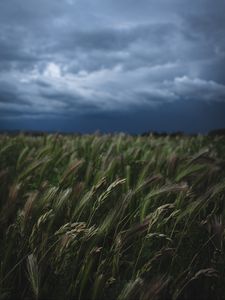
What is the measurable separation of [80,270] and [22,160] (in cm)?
241

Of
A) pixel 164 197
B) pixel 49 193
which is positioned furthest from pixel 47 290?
pixel 164 197

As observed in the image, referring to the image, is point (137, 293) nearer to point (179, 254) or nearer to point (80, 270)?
point (80, 270)

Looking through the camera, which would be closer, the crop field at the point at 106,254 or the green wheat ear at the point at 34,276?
the green wheat ear at the point at 34,276

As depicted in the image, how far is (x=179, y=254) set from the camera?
1.85m

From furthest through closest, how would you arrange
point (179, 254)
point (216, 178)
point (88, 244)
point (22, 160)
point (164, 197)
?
point (22, 160) → point (216, 178) → point (164, 197) → point (179, 254) → point (88, 244)

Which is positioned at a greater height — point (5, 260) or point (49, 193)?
point (49, 193)

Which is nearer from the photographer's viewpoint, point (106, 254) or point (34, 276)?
point (34, 276)

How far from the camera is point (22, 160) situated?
12.4ft

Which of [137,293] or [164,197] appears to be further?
[164,197]

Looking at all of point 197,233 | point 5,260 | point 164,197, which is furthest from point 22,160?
point 5,260

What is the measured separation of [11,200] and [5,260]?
45cm

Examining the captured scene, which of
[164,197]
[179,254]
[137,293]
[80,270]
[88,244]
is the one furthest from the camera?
[164,197]

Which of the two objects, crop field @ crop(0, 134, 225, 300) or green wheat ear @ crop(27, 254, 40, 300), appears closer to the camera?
green wheat ear @ crop(27, 254, 40, 300)

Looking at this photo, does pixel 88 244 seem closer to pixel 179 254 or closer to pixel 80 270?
pixel 80 270
